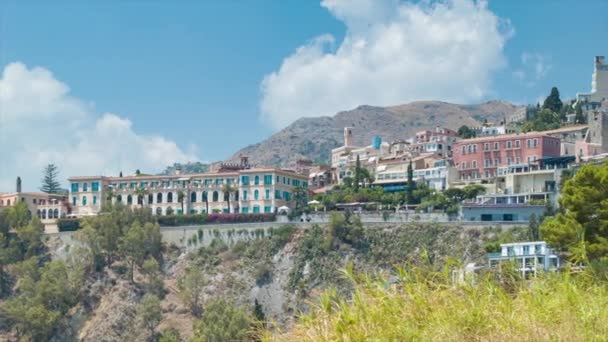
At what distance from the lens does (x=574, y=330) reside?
11.8m

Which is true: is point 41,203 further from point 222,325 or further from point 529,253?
point 529,253

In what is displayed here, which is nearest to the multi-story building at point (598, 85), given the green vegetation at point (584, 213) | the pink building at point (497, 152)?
the pink building at point (497, 152)

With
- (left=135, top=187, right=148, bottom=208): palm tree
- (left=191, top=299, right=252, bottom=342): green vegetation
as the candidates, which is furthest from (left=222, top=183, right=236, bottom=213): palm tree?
(left=191, top=299, right=252, bottom=342): green vegetation

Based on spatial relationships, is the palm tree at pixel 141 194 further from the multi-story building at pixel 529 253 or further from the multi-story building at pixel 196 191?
the multi-story building at pixel 529 253

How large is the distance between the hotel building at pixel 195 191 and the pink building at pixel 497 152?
42.4 ft

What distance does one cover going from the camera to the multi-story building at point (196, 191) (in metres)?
72.1

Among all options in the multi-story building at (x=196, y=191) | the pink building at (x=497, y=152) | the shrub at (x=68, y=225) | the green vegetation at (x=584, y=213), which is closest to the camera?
the green vegetation at (x=584, y=213)

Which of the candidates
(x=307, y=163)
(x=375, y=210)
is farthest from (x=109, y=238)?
(x=307, y=163)

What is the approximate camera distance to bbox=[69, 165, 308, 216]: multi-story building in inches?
2837

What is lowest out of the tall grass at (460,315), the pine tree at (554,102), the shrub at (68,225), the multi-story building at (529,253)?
the multi-story building at (529,253)

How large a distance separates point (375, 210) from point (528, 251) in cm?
2157

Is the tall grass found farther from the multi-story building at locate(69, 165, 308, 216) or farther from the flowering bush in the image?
the multi-story building at locate(69, 165, 308, 216)

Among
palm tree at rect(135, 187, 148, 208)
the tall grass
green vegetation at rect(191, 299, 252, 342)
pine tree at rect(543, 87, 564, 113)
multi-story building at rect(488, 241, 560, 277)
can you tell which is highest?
pine tree at rect(543, 87, 564, 113)

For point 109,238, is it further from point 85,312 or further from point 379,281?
point 379,281
